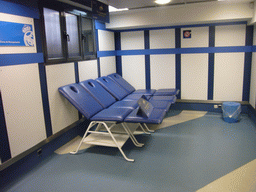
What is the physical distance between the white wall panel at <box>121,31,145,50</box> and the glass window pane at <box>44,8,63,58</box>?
9.02ft

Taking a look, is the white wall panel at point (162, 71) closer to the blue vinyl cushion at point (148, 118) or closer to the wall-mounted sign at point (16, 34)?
the blue vinyl cushion at point (148, 118)

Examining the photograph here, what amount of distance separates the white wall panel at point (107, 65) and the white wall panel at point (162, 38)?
122 centimetres

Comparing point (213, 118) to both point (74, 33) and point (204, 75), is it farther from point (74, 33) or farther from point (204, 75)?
point (74, 33)

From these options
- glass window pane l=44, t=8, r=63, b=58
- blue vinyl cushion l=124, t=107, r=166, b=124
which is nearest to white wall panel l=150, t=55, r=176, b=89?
blue vinyl cushion l=124, t=107, r=166, b=124

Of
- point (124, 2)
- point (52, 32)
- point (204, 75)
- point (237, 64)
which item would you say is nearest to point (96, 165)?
point (52, 32)

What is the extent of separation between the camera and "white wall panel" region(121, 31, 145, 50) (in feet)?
21.4

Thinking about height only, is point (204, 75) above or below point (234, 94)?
above

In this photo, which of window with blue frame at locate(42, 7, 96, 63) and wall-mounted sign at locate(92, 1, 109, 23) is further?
wall-mounted sign at locate(92, 1, 109, 23)

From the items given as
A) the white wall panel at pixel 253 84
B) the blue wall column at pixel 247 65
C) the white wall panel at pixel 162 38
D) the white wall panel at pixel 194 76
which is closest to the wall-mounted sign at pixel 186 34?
the white wall panel at pixel 162 38

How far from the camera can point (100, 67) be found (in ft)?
18.9

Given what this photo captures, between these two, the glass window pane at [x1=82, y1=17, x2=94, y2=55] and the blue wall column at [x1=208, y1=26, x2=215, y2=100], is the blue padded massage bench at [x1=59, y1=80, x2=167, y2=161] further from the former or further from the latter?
the blue wall column at [x1=208, y1=26, x2=215, y2=100]

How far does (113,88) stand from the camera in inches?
206

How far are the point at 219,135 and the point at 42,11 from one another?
13.2 ft

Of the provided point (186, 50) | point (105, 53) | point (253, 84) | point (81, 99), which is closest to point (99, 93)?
point (81, 99)
